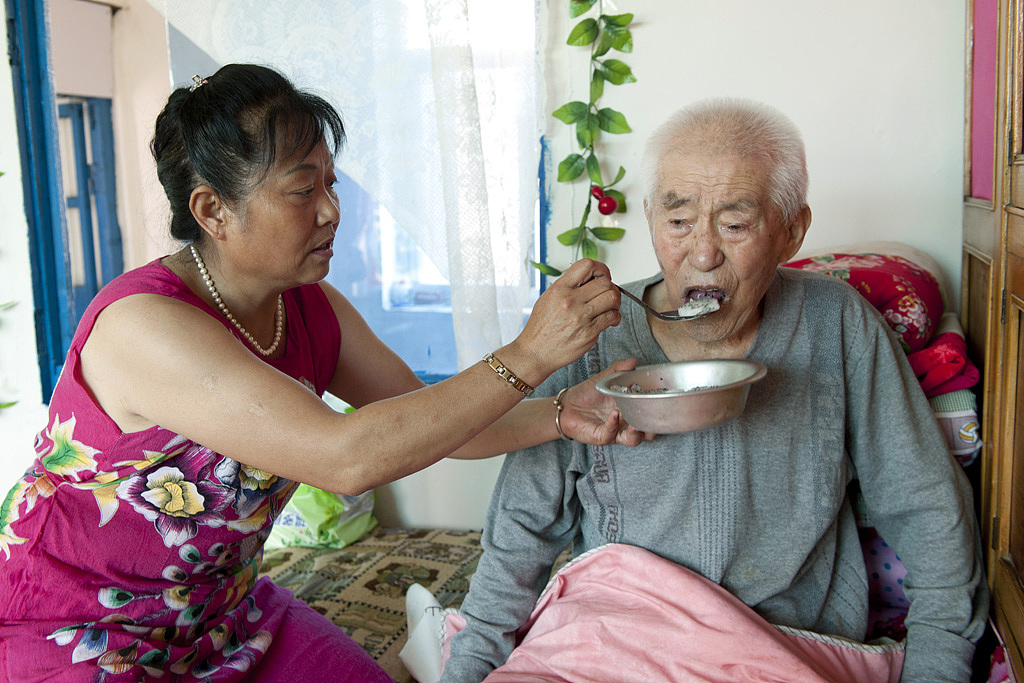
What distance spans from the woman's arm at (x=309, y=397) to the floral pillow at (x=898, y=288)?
2.77 ft

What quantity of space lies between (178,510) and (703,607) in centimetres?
97

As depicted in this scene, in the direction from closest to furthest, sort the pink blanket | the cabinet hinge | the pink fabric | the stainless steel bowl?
the stainless steel bowl, the pink blanket, the pink fabric, the cabinet hinge

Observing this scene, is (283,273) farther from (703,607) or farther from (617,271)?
(617,271)

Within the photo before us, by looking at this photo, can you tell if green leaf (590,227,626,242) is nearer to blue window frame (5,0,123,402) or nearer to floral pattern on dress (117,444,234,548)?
floral pattern on dress (117,444,234,548)

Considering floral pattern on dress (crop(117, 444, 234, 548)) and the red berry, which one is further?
the red berry

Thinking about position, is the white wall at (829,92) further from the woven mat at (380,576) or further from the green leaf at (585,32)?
the woven mat at (380,576)

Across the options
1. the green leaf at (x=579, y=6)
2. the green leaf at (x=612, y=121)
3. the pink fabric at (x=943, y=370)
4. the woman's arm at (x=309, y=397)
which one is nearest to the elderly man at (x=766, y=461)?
the pink fabric at (x=943, y=370)

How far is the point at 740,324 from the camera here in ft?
5.05

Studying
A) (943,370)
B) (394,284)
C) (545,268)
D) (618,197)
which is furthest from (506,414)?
(394,284)

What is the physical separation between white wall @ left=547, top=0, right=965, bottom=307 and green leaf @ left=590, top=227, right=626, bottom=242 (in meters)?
0.33

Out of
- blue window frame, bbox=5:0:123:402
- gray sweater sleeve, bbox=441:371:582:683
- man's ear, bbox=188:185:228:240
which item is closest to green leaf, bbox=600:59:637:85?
gray sweater sleeve, bbox=441:371:582:683

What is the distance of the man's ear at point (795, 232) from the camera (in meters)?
1.52

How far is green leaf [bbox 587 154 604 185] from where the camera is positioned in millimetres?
2514

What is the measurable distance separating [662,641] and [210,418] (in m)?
0.86
